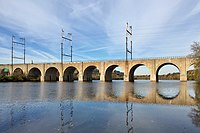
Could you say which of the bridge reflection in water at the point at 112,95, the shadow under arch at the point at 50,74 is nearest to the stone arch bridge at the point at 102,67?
the shadow under arch at the point at 50,74

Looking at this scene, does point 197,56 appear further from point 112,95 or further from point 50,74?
point 50,74

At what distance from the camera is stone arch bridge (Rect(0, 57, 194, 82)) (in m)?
55.2

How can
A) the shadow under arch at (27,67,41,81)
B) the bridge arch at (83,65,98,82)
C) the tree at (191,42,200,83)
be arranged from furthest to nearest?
the shadow under arch at (27,67,41,81) < the bridge arch at (83,65,98,82) < the tree at (191,42,200,83)

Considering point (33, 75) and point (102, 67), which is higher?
point (102, 67)

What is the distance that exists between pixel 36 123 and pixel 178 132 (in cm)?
536

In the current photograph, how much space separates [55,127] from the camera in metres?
7.36

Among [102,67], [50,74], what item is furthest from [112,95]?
[50,74]

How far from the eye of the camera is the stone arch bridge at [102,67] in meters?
55.2

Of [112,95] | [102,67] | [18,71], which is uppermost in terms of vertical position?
[102,67]

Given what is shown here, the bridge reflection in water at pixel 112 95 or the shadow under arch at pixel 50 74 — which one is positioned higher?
the shadow under arch at pixel 50 74

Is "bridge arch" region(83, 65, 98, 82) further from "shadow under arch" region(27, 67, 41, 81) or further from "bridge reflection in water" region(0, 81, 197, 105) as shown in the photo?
"bridge reflection in water" region(0, 81, 197, 105)

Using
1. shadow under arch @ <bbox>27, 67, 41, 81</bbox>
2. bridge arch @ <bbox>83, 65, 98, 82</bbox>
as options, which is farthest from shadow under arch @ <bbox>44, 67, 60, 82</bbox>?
bridge arch @ <bbox>83, 65, 98, 82</bbox>

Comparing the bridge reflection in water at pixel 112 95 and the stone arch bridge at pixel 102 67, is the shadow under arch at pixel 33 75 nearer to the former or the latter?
the stone arch bridge at pixel 102 67

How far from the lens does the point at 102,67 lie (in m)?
68.6
